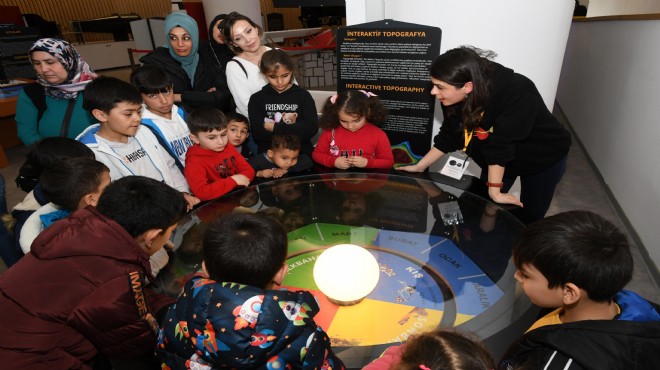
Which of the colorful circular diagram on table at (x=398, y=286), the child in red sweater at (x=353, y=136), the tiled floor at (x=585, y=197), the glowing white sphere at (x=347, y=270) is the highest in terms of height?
the child in red sweater at (x=353, y=136)

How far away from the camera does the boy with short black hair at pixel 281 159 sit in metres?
3.12

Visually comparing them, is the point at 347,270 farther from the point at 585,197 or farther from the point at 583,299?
the point at 585,197

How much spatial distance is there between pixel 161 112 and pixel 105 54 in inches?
512

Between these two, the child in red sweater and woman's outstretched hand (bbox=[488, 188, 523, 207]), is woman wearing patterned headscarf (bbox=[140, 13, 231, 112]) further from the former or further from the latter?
woman's outstretched hand (bbox=[488, 188, 523, 207])

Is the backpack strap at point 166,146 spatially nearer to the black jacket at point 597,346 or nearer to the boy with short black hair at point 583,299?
the boy with short black hair at point 583,299

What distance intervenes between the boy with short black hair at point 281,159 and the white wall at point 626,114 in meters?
3.07

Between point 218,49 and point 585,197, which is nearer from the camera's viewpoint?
point 218,49

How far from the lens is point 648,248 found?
336 centimetres

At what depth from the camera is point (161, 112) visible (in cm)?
307

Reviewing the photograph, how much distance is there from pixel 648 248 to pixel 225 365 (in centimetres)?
381

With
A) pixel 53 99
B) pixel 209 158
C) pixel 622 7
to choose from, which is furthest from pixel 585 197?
pixel 53 99

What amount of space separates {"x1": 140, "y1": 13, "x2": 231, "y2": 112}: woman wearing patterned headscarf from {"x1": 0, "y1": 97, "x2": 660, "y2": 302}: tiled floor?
2318 mm

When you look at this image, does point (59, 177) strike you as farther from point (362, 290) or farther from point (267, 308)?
point (362, 290)

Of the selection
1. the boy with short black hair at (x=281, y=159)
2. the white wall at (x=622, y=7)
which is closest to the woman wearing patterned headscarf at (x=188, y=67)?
the boy with short black hair at (x=281, y=159)
